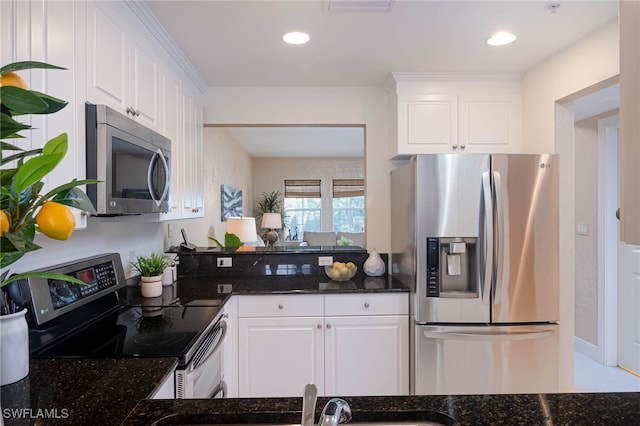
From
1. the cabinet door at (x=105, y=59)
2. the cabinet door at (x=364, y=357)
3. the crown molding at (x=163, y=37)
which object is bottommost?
the cabinet door at (x=364, y=357)

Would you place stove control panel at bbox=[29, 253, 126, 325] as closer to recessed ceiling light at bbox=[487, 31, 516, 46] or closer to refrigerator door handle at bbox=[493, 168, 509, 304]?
refrigerator door handle at bbox=[493, 168, 509, 304]

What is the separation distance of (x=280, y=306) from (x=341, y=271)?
53 cm

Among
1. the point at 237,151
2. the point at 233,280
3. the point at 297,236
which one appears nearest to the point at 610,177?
the point at 233,280

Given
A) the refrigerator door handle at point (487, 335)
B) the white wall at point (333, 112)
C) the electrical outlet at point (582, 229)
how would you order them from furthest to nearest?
the electrical outlet at point (582, 229) → the white wall at point (333, 112) → the refrigerator door handle at point (487, 335)

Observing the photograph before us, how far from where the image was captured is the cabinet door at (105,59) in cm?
138

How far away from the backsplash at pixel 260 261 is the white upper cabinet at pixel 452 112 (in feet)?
2.89

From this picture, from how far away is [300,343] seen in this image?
233 cm

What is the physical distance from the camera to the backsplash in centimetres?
282

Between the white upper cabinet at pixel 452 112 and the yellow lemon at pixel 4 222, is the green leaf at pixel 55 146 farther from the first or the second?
the white upper cabinet at pixel 452 112

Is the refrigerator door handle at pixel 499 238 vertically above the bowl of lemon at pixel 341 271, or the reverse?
the refrigerator door handle at pixel 499 238

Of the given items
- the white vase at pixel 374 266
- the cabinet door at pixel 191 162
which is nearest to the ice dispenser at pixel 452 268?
the white vase at pixel 374 266

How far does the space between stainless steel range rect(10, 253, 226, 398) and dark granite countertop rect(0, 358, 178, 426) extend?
8 cm

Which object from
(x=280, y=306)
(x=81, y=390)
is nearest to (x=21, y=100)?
(x=81, y=390)

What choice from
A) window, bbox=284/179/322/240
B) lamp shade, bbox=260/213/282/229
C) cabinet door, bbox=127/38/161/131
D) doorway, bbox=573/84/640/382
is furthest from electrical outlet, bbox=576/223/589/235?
window, bbox=284/179/322/240
